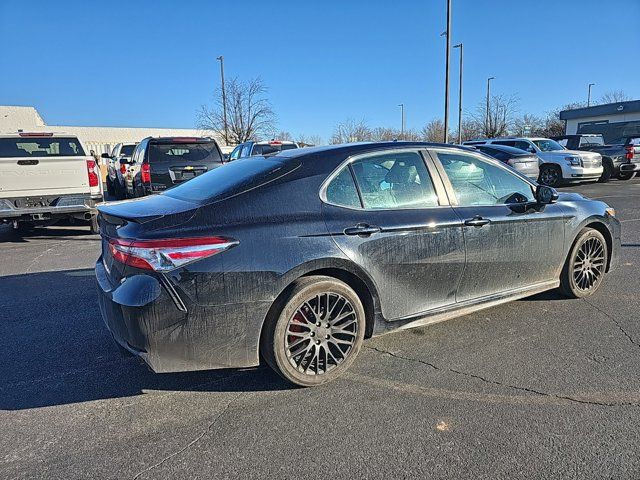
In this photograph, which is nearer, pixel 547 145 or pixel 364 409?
pixel 364 409

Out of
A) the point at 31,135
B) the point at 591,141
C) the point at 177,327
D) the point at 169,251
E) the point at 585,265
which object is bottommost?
the point at 585,265

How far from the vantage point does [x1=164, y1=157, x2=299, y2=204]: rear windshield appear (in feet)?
10.2

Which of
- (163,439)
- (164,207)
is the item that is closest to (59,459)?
(163,439)

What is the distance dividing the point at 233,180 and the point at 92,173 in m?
6.01

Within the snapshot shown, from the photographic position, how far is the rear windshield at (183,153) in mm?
9492

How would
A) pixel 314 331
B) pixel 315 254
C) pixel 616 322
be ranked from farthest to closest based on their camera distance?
pixel 616 322 < pixel 314 331 < pixel 315 254

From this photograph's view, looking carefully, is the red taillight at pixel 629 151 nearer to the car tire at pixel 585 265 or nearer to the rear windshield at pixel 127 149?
the car tire at pixel 585 265

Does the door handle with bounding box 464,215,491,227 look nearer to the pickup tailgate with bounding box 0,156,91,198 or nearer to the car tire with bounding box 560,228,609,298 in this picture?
the car tire with bounding box 560,228,609,298

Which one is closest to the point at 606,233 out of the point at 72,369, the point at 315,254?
the point at 315,254

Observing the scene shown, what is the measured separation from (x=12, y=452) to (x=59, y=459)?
289mm

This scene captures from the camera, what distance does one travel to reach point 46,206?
25.6 feet

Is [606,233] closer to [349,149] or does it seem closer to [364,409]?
[349,149]

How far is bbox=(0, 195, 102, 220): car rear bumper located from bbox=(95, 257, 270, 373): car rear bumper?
19.3 ft

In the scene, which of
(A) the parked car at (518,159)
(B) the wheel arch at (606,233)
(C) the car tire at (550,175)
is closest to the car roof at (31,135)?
(B) the wheel arch at (606,233)
